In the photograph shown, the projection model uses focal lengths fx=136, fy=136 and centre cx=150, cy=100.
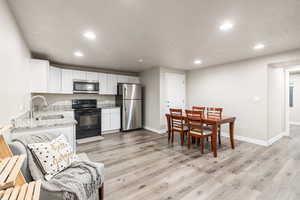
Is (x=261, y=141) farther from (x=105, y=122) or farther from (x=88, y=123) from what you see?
(x=88, y=123)

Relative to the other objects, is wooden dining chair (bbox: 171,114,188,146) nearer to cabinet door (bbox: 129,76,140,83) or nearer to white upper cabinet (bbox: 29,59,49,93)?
cabinet door (bbox: 129,76,140,83)

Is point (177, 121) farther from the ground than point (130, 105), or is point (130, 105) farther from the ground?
point (130, 105)

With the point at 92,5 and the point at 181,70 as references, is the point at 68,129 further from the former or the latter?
the point at 181,70

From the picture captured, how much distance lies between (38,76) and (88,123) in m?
1.78

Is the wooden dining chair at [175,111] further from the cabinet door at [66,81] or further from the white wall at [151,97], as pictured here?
the cabinet door at [66,81]

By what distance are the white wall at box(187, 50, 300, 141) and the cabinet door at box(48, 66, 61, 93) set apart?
4.74 metres

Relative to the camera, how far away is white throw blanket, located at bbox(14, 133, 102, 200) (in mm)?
1152

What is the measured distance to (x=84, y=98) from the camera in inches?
188

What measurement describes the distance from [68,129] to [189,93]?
14.5ft

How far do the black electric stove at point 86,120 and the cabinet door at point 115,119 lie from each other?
0.50 m

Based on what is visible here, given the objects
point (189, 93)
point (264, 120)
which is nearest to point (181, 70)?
point (189, 93)

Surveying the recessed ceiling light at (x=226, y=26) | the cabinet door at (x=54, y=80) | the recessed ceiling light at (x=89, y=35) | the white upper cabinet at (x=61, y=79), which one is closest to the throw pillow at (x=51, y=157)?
the recessed ceiling light at (x=89, y=35)

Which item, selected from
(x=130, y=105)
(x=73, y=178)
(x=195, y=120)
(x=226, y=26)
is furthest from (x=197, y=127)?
(x=130, y=105)

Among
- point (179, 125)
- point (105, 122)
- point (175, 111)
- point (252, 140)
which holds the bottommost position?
point (252, 140)
